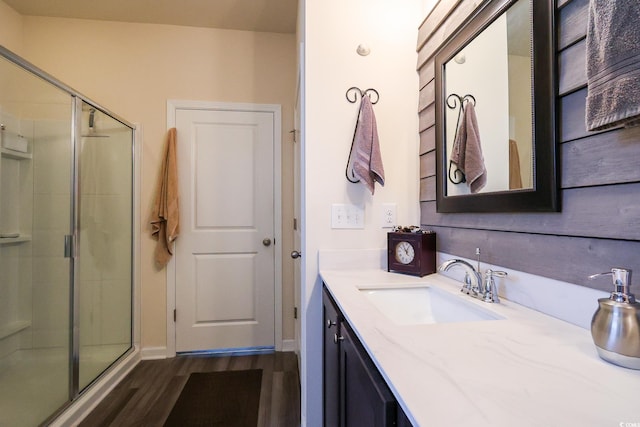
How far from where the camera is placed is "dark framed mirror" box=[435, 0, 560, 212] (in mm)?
750

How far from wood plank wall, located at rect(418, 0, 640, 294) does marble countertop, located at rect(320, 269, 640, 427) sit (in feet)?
0.53

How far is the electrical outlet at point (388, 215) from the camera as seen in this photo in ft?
4.66

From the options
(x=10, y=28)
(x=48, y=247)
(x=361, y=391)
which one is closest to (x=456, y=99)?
(x=361, y=391)

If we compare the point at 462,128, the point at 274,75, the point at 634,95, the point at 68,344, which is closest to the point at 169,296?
the point at 68,344

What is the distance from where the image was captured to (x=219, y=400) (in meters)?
1.73

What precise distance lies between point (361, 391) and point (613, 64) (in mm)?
837

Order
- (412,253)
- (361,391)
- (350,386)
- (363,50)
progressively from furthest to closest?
1. (363,50)
2. (412,253)
3. (350,386)
4. (361,391)

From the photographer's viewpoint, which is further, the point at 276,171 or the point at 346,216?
the point at 276,171

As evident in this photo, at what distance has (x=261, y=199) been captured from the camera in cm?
240

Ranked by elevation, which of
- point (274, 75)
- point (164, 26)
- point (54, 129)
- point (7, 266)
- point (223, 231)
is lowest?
point (7, 266)

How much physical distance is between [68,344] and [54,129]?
1.30 meters

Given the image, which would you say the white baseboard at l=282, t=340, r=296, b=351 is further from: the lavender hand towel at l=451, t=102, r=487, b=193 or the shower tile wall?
the lavender hand towel at l=451, t=102, r=487, b=193

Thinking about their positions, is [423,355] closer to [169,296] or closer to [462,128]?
[462,128]

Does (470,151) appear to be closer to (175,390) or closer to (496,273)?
(496,273)
